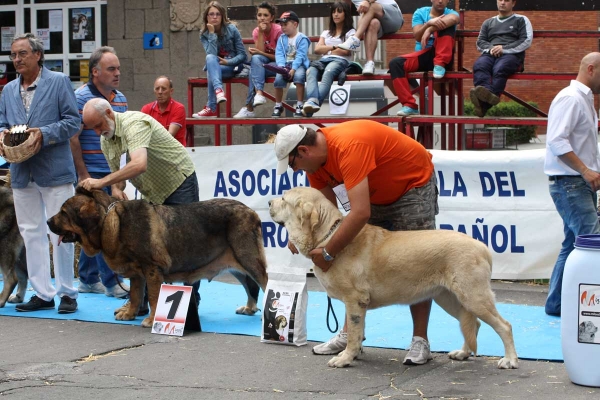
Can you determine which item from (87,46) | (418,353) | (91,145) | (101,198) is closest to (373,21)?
(91,145)

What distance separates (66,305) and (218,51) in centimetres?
507

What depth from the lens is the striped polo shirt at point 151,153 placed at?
6.93m

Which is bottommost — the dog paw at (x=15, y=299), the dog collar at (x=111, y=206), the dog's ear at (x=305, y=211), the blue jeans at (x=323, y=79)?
the dog paw at (x=15, y=299)

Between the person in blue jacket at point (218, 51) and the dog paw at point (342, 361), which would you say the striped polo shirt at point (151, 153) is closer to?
the dog paw at point (342, 361)

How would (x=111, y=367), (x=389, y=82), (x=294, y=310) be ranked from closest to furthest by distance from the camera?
(x=111, y=367), (x=294, y=310), (x=389, y=82)

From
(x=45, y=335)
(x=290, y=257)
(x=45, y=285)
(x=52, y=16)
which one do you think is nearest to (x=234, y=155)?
(x=290, y=257)

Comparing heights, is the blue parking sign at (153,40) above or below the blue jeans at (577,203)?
above

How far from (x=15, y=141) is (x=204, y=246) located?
71.7 inches

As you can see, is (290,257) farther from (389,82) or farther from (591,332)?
(591,332)

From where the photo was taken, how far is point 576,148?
6.60 metres

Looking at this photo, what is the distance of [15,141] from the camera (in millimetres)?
7301

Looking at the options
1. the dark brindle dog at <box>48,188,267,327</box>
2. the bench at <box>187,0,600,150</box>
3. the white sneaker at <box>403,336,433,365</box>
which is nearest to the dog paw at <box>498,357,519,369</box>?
the white sneaker at <box>403,336,433,365</box>

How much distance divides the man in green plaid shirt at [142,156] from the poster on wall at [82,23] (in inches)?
430

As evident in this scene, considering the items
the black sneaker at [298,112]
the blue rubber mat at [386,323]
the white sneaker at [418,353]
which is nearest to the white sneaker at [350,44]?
the black sneaker at [298,112]
